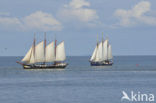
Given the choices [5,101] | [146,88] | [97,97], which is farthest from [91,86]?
[5,101]

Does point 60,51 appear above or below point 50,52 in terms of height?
above

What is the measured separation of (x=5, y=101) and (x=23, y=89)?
18144 mm

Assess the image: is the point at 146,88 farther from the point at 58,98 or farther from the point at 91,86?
the point at 58,98

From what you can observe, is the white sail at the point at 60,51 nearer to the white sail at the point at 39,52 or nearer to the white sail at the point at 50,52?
the white sail at the point at 50,52

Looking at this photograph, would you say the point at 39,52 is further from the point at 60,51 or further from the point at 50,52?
the point at 60,51

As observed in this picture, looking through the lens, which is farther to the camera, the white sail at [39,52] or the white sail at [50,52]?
the white sail at [50,52]

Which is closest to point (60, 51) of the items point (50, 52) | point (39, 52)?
point (50, 52)

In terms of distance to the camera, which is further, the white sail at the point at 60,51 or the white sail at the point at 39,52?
the white sail at the point at 60,51

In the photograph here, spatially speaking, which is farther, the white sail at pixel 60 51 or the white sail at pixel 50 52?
the white sail at pixel 50 52

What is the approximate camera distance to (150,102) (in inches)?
2832

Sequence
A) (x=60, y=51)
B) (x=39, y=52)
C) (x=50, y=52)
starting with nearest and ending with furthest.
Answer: (x=39, y=52), (x=60, y=51), (x=50, y=52)

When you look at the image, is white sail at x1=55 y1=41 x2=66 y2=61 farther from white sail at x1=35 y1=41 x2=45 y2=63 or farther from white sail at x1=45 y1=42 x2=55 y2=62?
white sail at x1=35 y1=41 x2=45 y2=63

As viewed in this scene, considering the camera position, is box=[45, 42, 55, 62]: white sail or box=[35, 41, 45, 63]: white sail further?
box=[45, 42, 55, 62]: white sail

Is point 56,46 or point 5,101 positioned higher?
point 56,46
